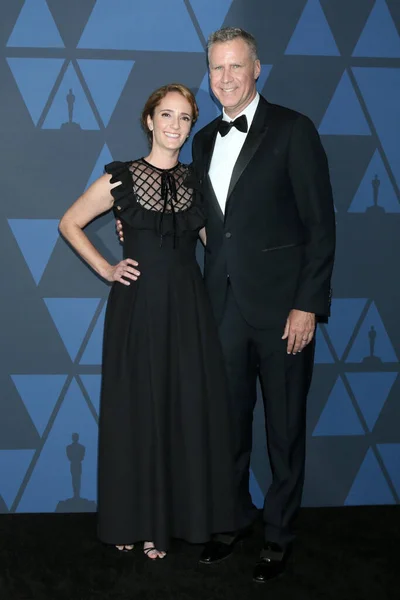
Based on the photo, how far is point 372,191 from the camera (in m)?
2.91

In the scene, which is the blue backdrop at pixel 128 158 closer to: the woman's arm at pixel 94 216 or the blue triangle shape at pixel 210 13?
the blue triangle shape at pixel 210 13

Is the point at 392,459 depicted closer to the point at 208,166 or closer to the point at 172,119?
the point at 208,166

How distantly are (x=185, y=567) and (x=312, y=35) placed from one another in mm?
2080

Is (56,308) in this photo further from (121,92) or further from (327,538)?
(327,538)

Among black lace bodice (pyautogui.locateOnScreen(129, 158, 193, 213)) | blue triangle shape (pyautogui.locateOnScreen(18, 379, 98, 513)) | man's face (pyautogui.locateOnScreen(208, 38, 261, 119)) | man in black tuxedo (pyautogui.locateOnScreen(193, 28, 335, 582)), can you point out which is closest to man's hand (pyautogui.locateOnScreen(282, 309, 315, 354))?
man in black tuxedo (pyautogui.locateOnScreen(193, 28, 335, 582))

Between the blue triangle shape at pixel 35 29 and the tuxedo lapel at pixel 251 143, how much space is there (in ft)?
2.91

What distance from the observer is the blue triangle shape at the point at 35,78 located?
2.74 meters

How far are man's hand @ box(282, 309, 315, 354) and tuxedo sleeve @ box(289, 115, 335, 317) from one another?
0.03m

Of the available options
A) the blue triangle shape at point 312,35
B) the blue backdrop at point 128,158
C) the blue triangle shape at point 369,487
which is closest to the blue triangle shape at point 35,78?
the blue backdrop at point 128,158

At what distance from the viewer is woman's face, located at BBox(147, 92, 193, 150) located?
2.38 meters

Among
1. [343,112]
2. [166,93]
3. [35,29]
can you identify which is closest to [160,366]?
[166,93]

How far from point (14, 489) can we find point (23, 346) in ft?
1.96

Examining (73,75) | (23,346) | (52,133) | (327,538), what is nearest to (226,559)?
(327,538)

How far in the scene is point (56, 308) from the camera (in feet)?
9.34
